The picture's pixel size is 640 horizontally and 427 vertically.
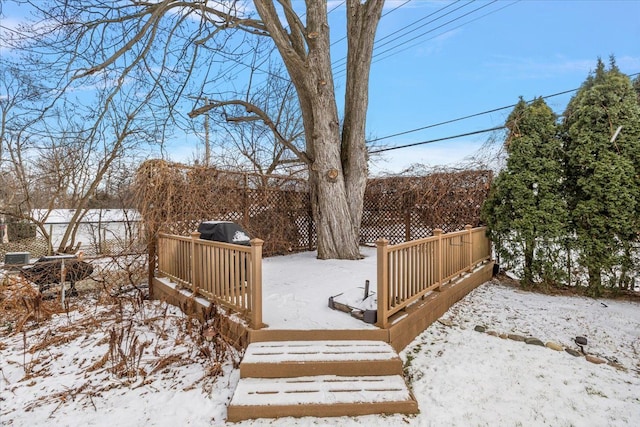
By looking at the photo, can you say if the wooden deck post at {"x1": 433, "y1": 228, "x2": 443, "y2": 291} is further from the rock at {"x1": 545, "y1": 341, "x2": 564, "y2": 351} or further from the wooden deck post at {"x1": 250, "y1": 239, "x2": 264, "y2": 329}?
the wooden deck post at {"x1": 250, "y1": 239, "x2": 264, "y2": 329}

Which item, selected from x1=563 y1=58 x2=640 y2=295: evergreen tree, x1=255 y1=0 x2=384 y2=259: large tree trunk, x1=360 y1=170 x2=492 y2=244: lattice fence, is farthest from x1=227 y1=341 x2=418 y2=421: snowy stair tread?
x1=360 y1=170 x2=492 y2=244: lattice fence

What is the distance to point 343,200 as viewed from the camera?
20.2 ft

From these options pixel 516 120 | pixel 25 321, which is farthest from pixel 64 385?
pixel 516 120

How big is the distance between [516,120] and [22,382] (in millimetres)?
7696

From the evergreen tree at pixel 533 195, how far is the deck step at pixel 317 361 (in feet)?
13.8

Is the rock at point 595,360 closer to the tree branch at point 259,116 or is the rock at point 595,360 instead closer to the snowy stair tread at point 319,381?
the snowy stair tread at point 319,381

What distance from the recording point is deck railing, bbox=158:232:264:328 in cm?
267

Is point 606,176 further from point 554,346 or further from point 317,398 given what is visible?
point 317,398

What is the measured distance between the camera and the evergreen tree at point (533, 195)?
5.10 metres

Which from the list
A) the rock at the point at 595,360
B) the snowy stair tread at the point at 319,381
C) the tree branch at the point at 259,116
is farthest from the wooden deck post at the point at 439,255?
the tree branch at the point at 259,116

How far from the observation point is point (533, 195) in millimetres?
5215

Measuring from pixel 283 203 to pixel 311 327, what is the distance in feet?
15.2

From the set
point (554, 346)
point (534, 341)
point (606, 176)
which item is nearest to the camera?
point (554, 346)

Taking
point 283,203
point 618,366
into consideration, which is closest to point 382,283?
point 618,366
